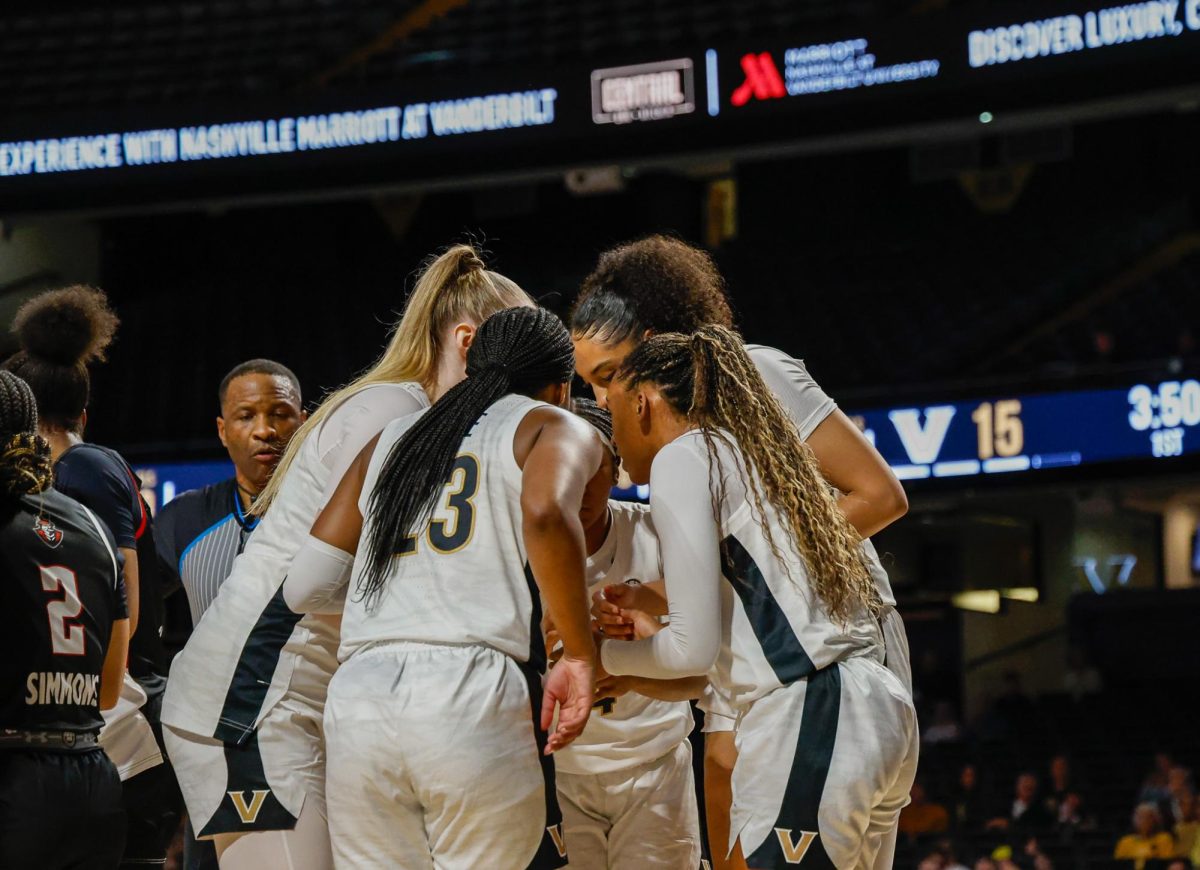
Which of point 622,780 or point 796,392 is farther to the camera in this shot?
point 622,780

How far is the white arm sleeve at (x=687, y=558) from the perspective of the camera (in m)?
2.88

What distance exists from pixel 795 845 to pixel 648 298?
4.64 feet

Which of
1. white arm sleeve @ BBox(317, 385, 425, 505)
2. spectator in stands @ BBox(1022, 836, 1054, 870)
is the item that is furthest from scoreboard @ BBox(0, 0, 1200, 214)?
white arm sleeve @ BBox(317, 385, 425, 505)

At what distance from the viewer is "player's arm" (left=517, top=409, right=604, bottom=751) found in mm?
2727

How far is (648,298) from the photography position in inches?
149

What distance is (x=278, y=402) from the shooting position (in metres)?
4.73

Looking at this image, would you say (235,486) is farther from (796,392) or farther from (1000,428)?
(1000,428)

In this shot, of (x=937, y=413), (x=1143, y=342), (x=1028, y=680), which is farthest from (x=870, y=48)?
(x=1028, y=680)

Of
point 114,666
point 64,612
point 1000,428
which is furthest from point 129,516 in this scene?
point 1000,428

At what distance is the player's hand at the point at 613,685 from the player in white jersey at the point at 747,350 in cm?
11

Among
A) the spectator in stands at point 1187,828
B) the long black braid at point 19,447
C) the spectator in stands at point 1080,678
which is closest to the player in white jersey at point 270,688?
the long black braid at point 19,447

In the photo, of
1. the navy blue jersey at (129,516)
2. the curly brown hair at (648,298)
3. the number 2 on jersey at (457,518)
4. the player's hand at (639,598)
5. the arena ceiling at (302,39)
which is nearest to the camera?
the number 2 on jersey at (457,518)

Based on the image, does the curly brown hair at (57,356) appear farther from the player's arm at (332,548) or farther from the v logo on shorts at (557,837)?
the v logo on shorts at (557,837)

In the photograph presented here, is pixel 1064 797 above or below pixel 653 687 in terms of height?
below
